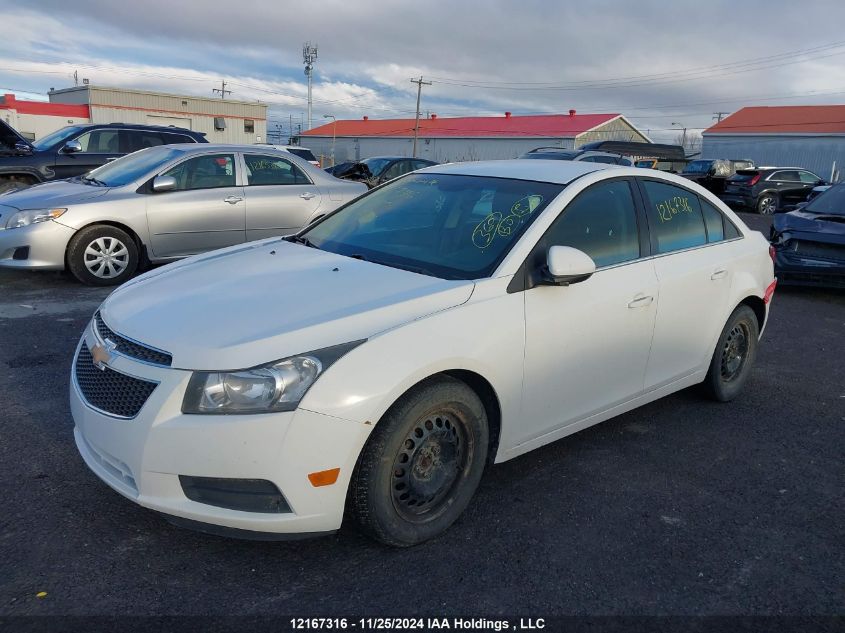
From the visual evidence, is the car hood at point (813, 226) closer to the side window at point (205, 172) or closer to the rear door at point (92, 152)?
the side window at point (205, 172)

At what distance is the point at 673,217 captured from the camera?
4273 millimetres

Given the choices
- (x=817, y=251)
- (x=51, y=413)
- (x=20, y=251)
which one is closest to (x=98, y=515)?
(x=51, y=413)

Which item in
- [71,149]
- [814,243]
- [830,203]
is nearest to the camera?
[814,243]

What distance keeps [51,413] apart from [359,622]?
8.63 feet

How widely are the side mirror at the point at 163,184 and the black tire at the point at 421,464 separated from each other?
18.6 ft

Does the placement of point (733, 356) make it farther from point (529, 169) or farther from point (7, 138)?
point (7, 138)

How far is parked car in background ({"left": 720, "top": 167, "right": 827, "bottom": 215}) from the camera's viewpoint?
21.8 metres

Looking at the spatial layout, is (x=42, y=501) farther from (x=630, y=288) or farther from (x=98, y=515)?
(x=630, y=288)

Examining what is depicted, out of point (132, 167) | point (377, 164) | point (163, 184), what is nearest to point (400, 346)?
point (163, 184)

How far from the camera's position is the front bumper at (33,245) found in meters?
7.03

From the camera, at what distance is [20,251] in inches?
277

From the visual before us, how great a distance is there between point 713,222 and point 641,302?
125 centimetres

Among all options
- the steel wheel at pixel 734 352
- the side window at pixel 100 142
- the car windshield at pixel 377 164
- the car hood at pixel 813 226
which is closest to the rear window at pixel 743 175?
the car windshield at pixel 377 164

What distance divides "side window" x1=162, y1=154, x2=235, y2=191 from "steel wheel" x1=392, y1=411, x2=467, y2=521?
594 centimetres
